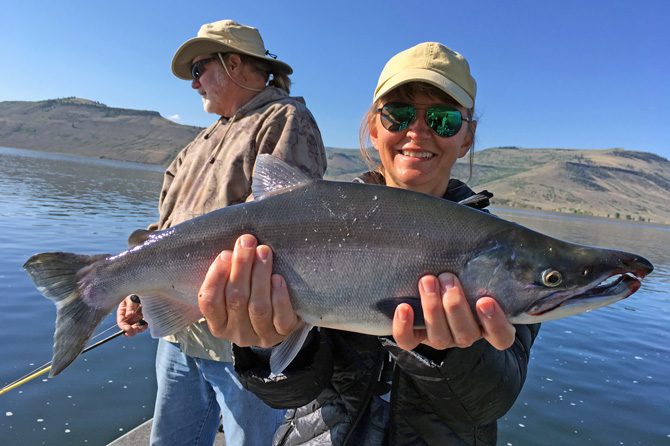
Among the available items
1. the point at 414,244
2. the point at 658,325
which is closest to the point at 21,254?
the point at 414,244

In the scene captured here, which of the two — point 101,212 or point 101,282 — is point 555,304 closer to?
point 101,282

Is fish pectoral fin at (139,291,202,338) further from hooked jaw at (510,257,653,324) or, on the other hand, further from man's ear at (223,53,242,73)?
man's ear at (223,53,242,73)

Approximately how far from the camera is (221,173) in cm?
366

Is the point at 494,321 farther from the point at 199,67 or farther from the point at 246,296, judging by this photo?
the point at 199,67

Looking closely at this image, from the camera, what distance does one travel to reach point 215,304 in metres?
2.37

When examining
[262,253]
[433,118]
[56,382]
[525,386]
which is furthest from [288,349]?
[525,386]

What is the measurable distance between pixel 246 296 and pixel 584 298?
180 centimetres

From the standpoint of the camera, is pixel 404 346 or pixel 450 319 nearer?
pixel 450 319

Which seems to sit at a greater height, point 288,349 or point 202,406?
point 288,349

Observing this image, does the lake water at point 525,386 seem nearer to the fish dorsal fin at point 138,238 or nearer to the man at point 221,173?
the man at point 221,173

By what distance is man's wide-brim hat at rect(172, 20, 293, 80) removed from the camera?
392 centimetres

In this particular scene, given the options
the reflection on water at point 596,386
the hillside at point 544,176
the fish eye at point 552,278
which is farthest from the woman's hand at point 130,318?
the hillside at point 544,176

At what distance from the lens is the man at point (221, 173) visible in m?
3.43

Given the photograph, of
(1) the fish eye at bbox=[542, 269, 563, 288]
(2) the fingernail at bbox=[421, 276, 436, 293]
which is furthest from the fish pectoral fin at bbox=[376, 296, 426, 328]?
(1) the fish eye at bbox=[542, 269, 563, 288]
